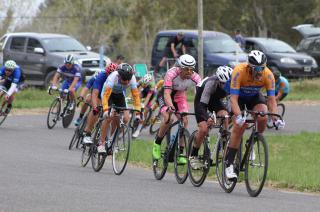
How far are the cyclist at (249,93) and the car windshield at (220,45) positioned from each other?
792 inches

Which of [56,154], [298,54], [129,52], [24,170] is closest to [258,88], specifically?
[24,170]

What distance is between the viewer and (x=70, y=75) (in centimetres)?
2436

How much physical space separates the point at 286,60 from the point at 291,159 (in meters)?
18.0

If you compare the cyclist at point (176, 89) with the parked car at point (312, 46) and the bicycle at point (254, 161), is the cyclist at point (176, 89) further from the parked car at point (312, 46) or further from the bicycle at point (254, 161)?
the parked car at point (312, 46)

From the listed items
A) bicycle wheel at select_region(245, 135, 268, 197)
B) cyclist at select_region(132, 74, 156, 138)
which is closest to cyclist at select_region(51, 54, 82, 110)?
cyclist at select_region(132, 74, 156, 138)

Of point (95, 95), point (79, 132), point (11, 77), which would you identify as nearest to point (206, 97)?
point (95, 95)

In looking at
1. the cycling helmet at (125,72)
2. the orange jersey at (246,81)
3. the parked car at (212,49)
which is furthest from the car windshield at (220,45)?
the orange jersey at (246,81)

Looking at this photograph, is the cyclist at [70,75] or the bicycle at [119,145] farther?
the cyclist at [70,75]

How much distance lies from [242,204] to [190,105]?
17856mm

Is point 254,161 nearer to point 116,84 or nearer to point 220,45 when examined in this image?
point 116,84

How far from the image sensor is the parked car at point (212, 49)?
108 ft

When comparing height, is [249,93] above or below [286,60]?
below

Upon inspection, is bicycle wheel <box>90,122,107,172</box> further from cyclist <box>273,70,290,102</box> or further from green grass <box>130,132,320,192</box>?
cyclist <box>273,70,290,102</box>

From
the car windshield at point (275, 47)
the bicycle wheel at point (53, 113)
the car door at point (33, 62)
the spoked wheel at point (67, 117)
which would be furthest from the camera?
the car windshield at point (275, 47)
